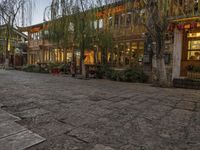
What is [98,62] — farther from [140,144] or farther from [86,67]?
[140,144]

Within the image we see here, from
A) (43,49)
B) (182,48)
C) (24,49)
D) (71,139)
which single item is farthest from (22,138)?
(24,49)

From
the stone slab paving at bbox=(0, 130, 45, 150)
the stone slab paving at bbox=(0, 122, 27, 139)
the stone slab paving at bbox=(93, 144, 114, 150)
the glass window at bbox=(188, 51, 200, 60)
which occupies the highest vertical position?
the glass window at bbox=(188, 51, 200, 60)

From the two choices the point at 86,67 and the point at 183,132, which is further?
the point at 86,67

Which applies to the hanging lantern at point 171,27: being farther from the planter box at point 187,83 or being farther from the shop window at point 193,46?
the planter box at point 187,83

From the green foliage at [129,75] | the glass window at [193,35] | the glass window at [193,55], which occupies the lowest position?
the green foliage at [129,75]

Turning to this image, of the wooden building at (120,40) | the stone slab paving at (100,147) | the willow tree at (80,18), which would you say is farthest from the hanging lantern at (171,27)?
the stone slab paving at (100,147)

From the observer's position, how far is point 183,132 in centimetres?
252

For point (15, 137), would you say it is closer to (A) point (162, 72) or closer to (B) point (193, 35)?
(A) point (162, 72)

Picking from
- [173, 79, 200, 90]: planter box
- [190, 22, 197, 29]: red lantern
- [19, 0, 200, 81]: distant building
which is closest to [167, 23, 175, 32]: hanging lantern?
[19, 0, 200, 81]: distant building

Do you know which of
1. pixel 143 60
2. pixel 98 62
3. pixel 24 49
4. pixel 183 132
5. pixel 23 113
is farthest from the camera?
pixel 24 49

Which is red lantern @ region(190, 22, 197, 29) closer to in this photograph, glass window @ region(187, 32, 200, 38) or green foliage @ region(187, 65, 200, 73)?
Result: glass window @ region(187, 32, 200, 38)

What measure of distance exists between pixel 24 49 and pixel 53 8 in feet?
45.4

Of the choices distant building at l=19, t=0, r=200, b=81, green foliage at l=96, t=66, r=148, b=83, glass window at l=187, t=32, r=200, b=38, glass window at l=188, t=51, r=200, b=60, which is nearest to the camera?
distant building at l=19, t=0, r=200, b=81

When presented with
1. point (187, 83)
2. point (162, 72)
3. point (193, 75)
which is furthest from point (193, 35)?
point (162, 72)
